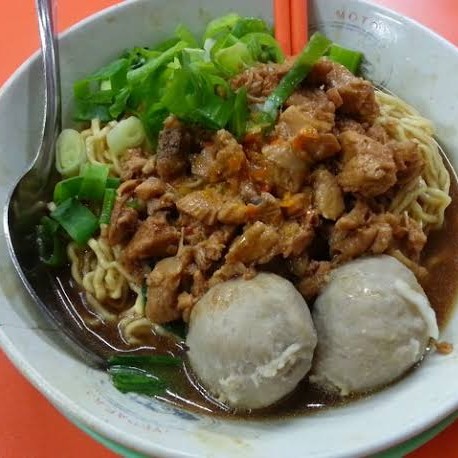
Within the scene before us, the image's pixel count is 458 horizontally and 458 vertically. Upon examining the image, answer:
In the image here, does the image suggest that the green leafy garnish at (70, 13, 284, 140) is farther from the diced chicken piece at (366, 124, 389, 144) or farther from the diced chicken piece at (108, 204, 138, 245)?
the diced chicken piece at (366, 124, 389, 144)

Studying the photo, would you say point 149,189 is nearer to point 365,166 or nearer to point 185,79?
point 185,79

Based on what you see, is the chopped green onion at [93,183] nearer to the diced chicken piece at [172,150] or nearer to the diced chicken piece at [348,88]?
the diced chicken piece at [172,150]

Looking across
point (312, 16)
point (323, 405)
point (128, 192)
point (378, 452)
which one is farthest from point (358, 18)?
point (378, 452)

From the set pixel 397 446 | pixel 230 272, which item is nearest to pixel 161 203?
pixel 230 272

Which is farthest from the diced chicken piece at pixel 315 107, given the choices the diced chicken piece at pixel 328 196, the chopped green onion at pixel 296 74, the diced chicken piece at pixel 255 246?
the diced chicken piece at pixel 255 246

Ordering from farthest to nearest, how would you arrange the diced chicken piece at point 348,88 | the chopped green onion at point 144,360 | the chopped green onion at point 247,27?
the chopped green onion at point 247,27
the diced chicken piece at point 348,88
the chopped green onion at point 144,360

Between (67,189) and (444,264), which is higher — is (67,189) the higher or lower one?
the higher one

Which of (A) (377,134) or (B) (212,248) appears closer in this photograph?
(B) (212,248)
